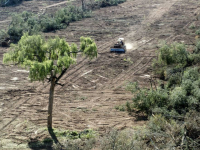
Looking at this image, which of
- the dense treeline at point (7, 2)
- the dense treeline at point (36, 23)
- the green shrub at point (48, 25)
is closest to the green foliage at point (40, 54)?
the dense treeline at point (36, 23)

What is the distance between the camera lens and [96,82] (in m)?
19.9

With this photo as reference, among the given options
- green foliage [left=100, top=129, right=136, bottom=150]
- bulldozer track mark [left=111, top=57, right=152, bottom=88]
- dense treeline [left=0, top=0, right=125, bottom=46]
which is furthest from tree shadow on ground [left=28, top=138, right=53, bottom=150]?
dense treeline [left=0, top=0, right=125, bottom=46]

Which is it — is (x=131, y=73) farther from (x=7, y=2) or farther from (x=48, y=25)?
(x=7, y=2)

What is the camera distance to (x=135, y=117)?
15.2 m

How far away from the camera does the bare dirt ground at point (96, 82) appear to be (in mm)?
14812

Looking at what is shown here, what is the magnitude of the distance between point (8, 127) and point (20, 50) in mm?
4209

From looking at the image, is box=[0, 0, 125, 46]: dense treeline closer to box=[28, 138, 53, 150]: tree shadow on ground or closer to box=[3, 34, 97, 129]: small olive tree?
box=[3, 34, 97, 129]: small olive tree

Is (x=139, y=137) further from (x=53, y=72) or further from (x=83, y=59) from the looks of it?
(x=83, y=59)

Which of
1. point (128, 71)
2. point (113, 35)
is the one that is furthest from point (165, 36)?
point (128, 71)

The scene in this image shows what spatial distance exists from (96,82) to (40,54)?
715 cm

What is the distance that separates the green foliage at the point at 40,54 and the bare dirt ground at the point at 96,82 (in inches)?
135

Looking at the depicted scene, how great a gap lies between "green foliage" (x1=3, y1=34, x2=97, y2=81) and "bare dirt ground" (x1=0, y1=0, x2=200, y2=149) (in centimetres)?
342

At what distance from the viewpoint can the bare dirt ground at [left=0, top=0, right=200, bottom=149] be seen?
14.8 m

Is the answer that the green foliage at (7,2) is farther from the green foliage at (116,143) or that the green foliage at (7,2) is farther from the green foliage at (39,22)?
the green foliage at (116,143)
